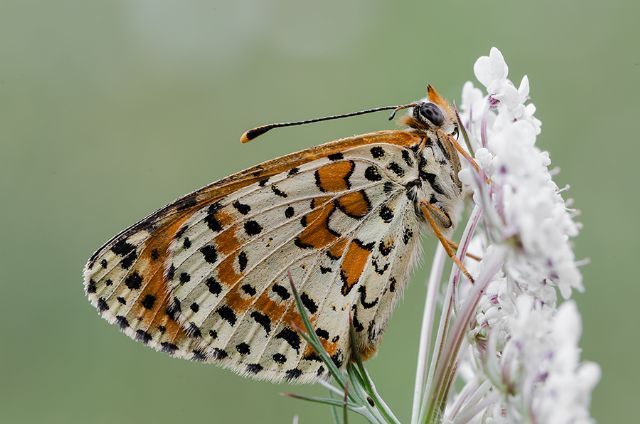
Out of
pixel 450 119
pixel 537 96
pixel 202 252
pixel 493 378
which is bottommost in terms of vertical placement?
pixel 493 378

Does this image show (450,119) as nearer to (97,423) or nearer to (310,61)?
(97,423)

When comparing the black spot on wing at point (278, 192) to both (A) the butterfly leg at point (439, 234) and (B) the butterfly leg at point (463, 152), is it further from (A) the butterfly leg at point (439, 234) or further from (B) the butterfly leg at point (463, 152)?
(B) the butterfly leg at point (463, 152)

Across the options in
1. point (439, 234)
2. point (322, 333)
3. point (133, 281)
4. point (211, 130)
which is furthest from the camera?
point (211, 130)

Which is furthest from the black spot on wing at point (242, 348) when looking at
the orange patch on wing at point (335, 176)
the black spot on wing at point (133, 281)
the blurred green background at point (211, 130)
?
the blurred green background at point (211, 130)

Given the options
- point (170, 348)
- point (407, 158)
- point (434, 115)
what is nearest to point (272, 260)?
point (170, 348)

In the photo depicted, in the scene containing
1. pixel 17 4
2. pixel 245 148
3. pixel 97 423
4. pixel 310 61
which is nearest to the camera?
pixel 97 423

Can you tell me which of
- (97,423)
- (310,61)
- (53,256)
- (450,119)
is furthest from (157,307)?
(310,61)

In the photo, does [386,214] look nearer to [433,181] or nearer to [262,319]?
[433,181]

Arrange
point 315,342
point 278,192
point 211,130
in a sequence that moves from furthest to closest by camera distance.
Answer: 1. point 211,130
2. point 278,192
3. point 315,342
